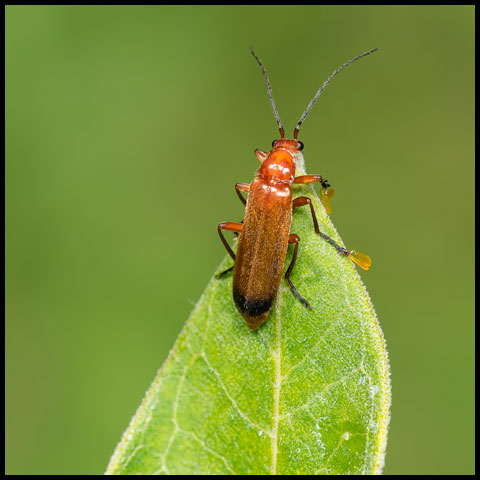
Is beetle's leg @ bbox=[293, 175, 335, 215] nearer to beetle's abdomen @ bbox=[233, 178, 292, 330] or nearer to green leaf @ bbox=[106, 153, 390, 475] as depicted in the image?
beetle's abdomen @ bbox=[233, 178, 292, 330]

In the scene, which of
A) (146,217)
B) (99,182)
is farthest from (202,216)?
(99,182)

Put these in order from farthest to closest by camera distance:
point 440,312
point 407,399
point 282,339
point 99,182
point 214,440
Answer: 1. point 99,182
2. point 440,312
3. point 407,399
4. point 282,339
5. point 214,440

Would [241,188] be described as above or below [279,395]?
above

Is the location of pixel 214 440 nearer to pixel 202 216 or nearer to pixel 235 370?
pixel 235 370

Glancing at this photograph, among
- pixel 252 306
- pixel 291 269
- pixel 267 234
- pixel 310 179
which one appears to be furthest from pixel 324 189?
pixel 252 306

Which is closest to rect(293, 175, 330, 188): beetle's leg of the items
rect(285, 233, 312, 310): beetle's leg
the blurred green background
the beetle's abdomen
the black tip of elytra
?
the beetle's abdomen

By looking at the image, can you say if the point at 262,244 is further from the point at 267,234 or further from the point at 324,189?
the point at 324,189
